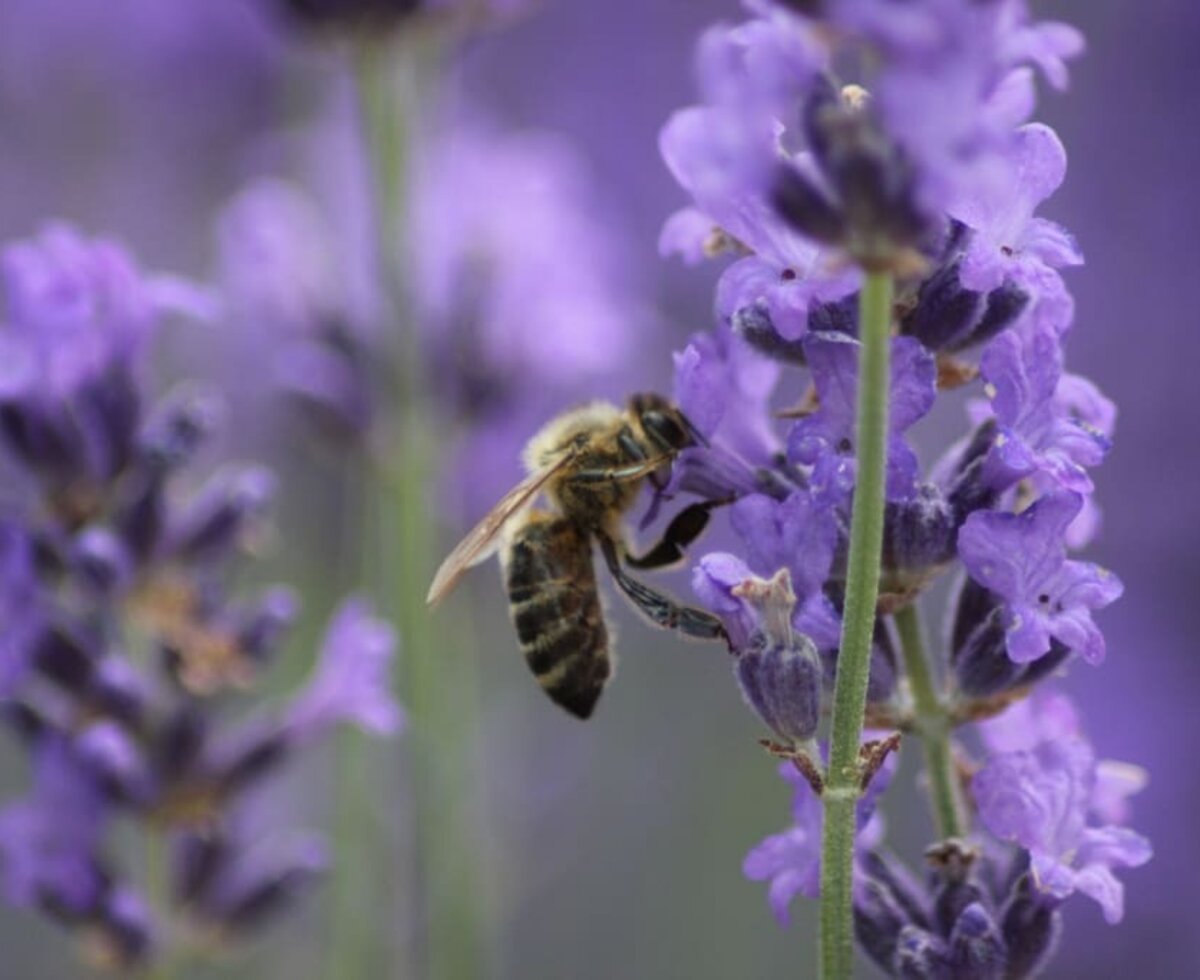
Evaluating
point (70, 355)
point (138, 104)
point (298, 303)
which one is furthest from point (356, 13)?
point (138, 104)

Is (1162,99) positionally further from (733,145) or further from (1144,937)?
(733,145)

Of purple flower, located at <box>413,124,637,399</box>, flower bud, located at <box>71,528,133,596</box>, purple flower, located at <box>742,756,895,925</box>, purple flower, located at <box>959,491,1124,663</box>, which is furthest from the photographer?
purple flower, located at <box>413,124,637,399</box>

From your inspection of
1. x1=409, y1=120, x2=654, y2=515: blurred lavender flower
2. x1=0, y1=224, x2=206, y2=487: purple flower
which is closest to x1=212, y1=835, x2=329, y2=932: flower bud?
x1=0, y1=224, x2=206, y2=487: purple flower

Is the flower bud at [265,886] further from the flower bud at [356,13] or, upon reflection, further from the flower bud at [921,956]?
the flower bud at [356,13]

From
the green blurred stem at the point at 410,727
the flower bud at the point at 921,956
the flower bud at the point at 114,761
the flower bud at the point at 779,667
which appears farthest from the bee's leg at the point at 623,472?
the green blurred stem at the point at 410,727

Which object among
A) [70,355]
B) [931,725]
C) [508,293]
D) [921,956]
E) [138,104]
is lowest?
[921,956]

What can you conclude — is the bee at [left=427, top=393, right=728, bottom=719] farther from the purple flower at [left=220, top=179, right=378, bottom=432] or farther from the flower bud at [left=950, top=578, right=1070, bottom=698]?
the purple flower at [left=220, top=179, right=378, bottom=432]

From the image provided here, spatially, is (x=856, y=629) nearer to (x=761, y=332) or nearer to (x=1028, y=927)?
(x=761, y=332)

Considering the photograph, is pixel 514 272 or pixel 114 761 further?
pixel 514 272
